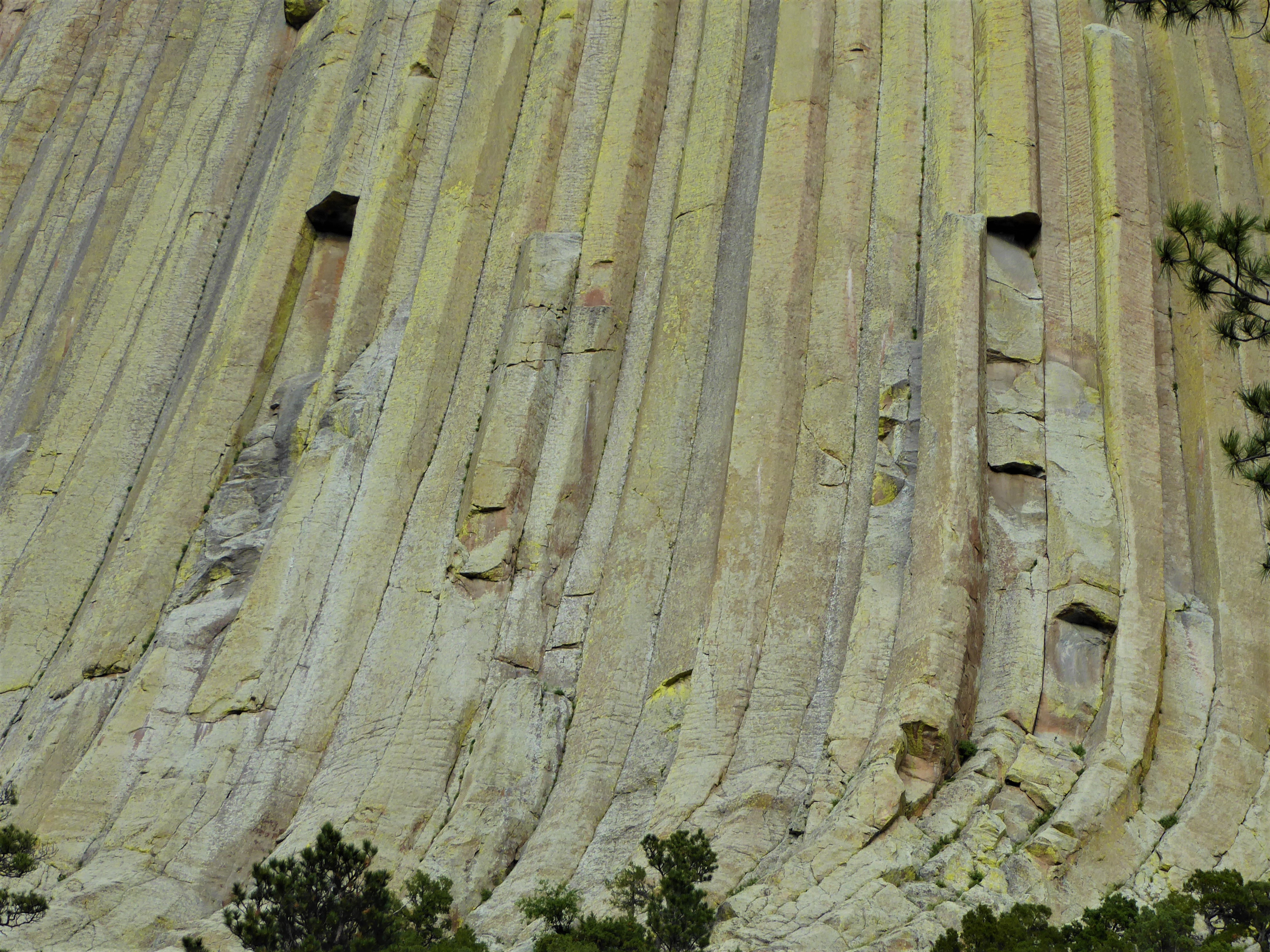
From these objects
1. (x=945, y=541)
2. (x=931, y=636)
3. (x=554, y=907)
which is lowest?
(x=554, y=907)

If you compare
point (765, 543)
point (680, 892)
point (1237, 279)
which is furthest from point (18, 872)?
point (1237, 279)

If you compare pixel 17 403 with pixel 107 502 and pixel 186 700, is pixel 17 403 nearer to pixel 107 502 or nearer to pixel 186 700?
pixel 107 502

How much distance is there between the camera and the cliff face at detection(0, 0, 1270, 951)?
51.9 feet

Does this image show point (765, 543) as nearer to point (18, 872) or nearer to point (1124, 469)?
point (1124, 469)

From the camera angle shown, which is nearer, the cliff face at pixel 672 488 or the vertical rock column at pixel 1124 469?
the vertical rock column at pixel 1124 469

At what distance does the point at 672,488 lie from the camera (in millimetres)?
19672

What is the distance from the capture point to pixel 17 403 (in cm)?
2753

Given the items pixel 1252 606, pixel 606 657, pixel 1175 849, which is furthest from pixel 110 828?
pixel 1252 606

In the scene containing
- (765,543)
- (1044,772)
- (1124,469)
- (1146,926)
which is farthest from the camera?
(765,543)

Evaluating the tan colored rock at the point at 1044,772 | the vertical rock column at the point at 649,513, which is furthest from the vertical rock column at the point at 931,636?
the vertical rock column at the point at 649,513

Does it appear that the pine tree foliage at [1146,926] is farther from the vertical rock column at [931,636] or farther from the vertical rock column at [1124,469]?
the vertical rock column at [931,636]

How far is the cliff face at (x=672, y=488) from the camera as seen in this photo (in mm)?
15828

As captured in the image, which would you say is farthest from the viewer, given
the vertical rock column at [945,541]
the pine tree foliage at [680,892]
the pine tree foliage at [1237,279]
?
the vertical rock column at [945,541]

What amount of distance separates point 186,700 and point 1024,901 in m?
10.8
